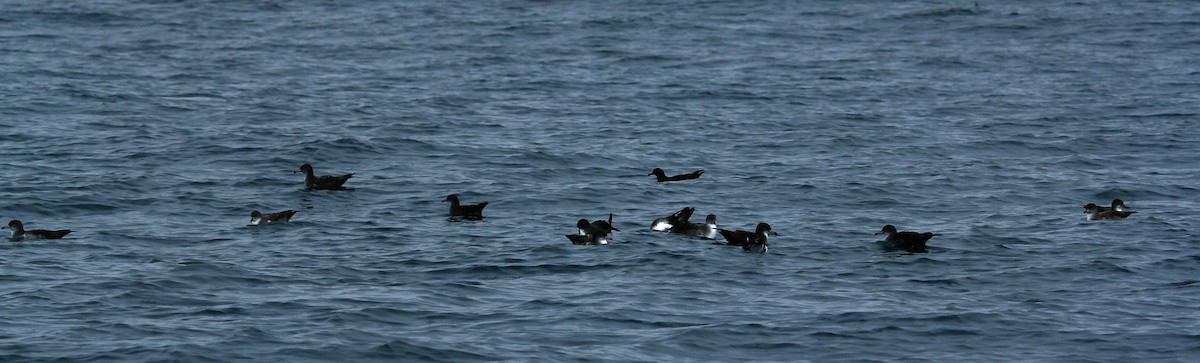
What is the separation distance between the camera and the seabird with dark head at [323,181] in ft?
82.4

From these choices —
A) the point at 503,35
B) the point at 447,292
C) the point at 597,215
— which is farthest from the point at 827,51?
the point at 447,292

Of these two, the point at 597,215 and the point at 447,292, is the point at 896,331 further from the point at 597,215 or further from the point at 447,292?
the point at 597,215

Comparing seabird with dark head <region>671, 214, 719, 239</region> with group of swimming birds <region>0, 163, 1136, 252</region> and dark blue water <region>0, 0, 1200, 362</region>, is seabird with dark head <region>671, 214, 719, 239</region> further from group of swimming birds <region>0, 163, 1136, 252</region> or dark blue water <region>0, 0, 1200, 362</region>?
dark blue water <region>0, 0, 1200, 362</region>

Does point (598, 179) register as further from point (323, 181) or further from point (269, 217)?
point (269, 217)

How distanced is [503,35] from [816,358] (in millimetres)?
30521

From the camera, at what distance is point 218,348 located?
51.8 feet

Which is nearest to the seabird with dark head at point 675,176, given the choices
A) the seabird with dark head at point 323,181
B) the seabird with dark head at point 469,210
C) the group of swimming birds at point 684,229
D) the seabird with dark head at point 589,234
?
the group of swimming birds at point 684,229

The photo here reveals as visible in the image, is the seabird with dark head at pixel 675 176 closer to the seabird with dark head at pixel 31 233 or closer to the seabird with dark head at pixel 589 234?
the seabird with dark head at pixel 589 234

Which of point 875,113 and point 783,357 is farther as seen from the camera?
point 875,113

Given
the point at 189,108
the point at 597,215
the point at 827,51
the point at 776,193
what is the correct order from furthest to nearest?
1. the point at 827,51
2. the point at 189,108
3. the point at 776,193
4. the point at 597,215

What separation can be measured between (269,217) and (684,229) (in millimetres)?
5691

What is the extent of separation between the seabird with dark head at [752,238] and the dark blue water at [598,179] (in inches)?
9.6

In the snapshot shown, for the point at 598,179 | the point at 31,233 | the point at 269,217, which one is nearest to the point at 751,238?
the point at 598,179

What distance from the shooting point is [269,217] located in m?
22.4
